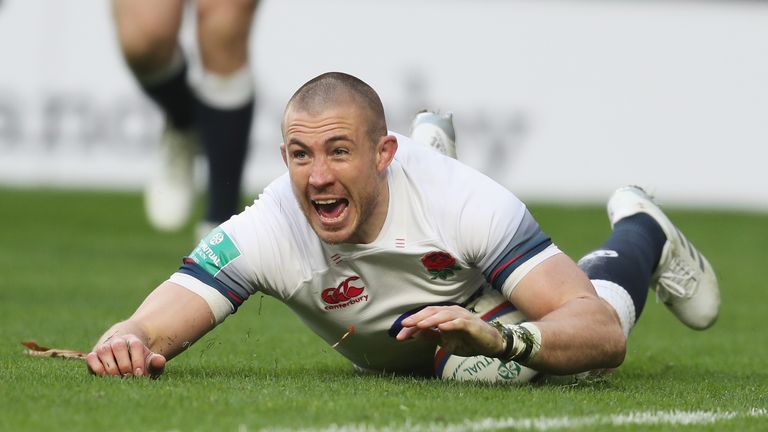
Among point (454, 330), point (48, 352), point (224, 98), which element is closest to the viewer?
point (454, 330)

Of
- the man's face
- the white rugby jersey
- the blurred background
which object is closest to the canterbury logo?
the white rugby jersey

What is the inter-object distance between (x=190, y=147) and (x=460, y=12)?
8.29 metres

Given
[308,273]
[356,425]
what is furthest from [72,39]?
[356,425]

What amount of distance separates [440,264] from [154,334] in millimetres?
814

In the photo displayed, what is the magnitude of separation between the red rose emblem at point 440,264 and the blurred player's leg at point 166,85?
9.33 feet

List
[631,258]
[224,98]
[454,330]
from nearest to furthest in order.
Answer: [454,330]
[631,258]
[224,98]

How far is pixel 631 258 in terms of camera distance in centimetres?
501

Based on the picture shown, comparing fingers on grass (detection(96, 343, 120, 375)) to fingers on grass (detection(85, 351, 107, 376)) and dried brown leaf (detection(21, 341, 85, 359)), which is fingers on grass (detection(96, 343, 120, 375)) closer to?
fingers on grass (detection(85, 351, 107, 376))

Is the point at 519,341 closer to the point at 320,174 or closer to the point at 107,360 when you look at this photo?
the point at 320,174

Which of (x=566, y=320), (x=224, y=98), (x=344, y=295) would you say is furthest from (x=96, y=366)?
(x=224, y=98)

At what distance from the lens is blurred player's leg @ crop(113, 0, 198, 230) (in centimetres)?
658

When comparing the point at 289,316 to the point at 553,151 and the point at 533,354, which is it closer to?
the point at 533,354

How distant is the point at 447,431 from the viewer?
320 cm

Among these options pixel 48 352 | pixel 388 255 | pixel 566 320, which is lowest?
pixel 48 352
